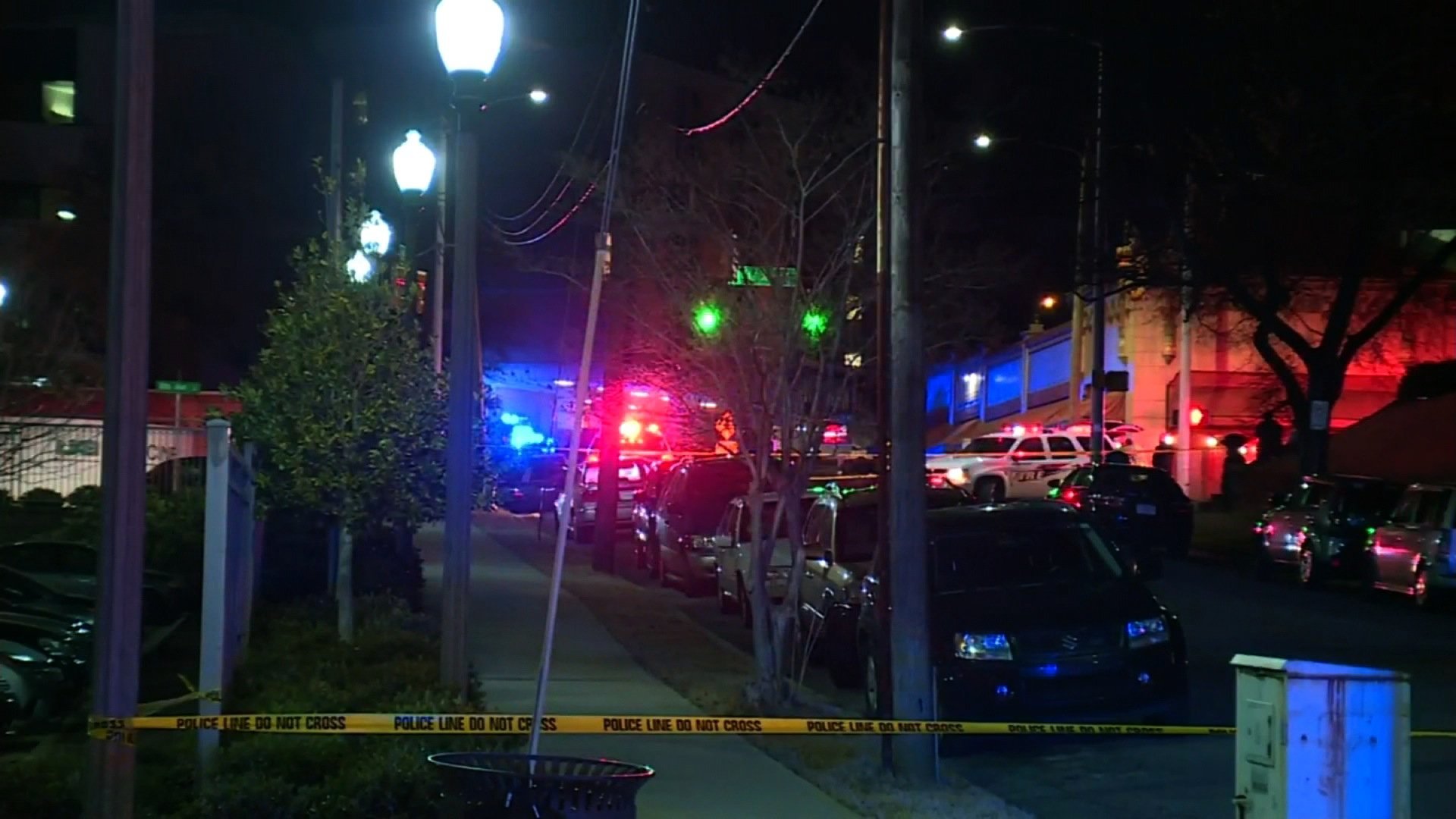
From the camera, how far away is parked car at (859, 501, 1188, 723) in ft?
36.8

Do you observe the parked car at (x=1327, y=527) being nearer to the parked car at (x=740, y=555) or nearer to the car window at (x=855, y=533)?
the parked car at (x=740, y=555)

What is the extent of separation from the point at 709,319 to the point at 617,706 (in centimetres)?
307

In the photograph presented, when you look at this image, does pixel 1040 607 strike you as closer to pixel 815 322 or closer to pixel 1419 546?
pixel 815 322

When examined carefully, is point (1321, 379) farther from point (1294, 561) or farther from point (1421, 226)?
point (1294, 561)

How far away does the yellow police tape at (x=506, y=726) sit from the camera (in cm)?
715

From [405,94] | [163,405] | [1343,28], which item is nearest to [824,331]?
[1343,28]

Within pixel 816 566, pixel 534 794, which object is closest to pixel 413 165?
pixel 816 566

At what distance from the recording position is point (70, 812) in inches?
306

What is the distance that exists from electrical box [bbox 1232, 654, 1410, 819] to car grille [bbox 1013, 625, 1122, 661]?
5.16m

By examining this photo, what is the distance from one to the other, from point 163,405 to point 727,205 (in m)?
24.4

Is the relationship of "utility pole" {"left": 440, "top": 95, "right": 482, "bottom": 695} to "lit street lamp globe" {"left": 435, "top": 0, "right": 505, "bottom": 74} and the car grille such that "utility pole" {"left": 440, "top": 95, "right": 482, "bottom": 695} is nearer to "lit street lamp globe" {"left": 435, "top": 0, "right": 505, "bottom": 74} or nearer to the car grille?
"lit street lamp globe" {"left": 435, "top": 0, "right": 505, "bottom": 74}

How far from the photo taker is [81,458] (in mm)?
25594

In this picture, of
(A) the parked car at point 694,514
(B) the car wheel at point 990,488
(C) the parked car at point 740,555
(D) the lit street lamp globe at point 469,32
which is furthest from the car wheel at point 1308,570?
(D) the lit street lamp globe at point 469,32

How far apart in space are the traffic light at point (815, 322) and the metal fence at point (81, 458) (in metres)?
7.41
